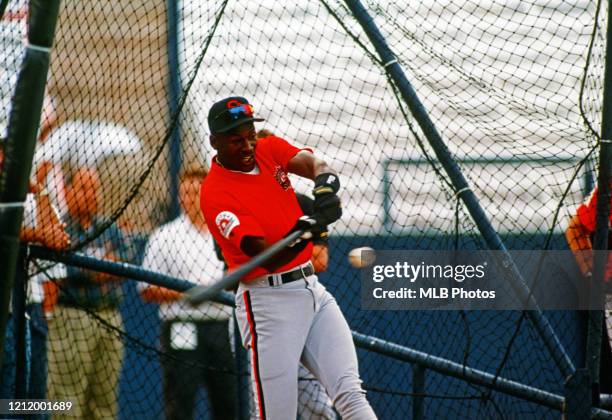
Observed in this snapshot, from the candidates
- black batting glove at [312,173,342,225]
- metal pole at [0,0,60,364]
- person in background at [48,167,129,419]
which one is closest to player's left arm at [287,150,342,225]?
black batting glove at [312,173,342,225]

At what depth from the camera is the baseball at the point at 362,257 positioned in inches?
203

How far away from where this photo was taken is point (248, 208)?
4.16 meters

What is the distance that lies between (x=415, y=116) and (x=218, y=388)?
2073 millimetres

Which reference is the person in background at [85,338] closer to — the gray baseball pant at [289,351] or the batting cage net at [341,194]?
the batting cage net at [341,194]

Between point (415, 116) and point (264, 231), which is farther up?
point (415, 116)

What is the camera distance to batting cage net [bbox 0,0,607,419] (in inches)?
214

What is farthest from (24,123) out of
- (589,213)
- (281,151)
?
(589,213)

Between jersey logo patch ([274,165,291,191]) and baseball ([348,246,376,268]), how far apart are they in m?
0.83

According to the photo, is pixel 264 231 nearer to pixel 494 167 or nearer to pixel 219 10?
pixel 219 10

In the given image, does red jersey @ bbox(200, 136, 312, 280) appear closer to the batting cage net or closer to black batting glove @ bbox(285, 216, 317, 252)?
black batting glove @ bbox(285, 216, 317, 252)

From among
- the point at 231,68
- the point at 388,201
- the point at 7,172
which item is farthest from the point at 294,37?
the point at 7,172

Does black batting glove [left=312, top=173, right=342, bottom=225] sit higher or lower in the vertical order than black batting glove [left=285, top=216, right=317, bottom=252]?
higher

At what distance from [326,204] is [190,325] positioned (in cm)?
220

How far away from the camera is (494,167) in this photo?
7.50m
